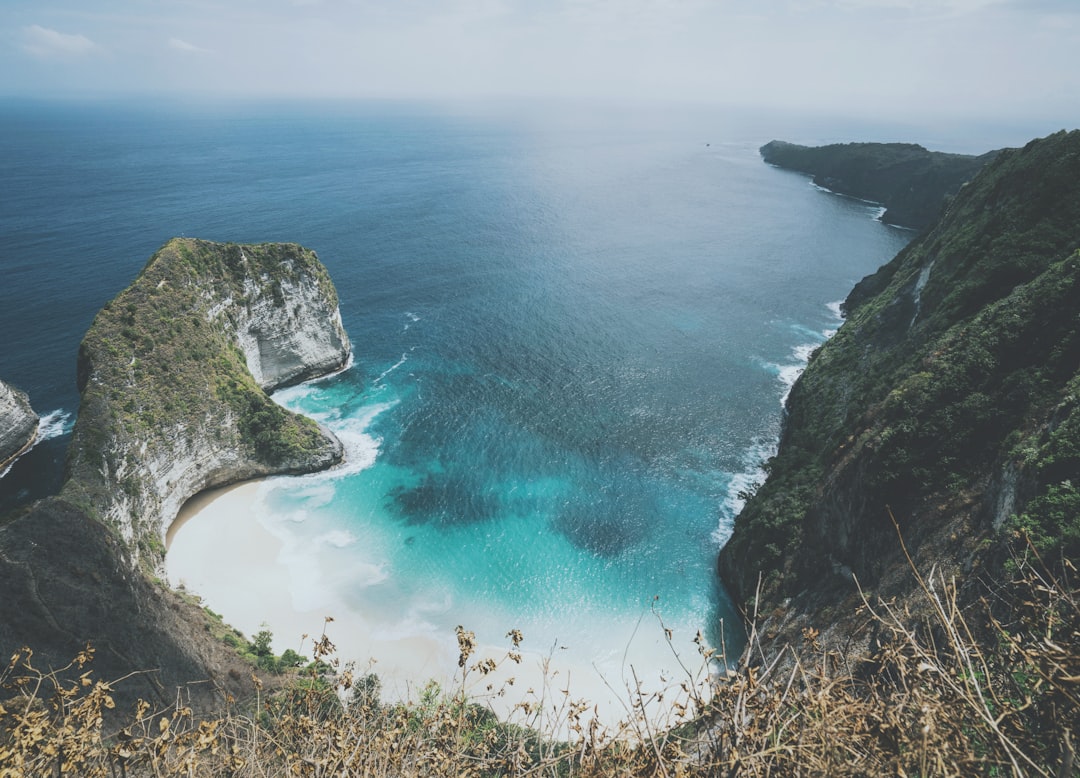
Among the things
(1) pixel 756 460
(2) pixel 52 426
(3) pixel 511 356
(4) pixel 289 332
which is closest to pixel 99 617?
(2) pixel 52 426

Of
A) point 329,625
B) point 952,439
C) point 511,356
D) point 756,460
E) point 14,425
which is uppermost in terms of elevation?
point 952,439

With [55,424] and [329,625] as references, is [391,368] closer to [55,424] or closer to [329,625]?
[55,424]

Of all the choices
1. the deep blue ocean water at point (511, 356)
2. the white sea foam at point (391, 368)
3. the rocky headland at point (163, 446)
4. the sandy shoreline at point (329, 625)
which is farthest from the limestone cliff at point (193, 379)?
the white sea foam at point (391, 368)

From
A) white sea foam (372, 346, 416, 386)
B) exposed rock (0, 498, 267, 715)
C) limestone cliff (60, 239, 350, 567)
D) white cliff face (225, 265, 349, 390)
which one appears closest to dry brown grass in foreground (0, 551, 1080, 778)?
exposed rock (0, 498, 267, 715)

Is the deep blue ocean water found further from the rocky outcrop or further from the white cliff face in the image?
the white cliff face

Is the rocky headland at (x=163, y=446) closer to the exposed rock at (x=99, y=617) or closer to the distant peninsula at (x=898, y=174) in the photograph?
the exposed rock at (x=99, y=617)

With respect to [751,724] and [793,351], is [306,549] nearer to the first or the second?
[751,724]
